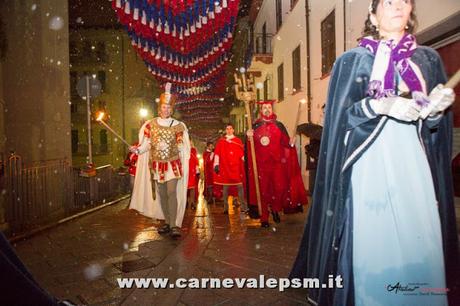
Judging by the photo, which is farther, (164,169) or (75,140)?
(75,140)

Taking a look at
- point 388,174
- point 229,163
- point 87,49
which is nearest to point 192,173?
point 229,163

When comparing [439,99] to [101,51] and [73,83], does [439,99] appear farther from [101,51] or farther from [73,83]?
[73,83]

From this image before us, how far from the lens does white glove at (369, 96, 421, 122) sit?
6.90ft

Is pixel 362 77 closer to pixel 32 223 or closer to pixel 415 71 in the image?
pixel 415 71

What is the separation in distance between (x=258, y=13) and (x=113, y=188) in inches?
610

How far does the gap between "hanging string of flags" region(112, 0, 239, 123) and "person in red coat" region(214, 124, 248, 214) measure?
211 centimetres

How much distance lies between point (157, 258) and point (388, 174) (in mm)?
A: 3312

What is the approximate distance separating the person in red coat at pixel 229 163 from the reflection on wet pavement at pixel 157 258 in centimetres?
173

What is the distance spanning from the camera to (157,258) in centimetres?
478

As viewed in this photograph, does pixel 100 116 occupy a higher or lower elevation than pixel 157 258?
higher

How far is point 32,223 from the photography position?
7352 millimetres

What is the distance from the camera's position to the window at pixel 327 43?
10.8 metres

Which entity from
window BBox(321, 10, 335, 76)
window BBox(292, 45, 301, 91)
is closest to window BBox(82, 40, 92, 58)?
window BBox(292, 45, 301, 91)

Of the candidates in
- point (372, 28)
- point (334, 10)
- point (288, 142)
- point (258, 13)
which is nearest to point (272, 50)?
point (258, 13)
